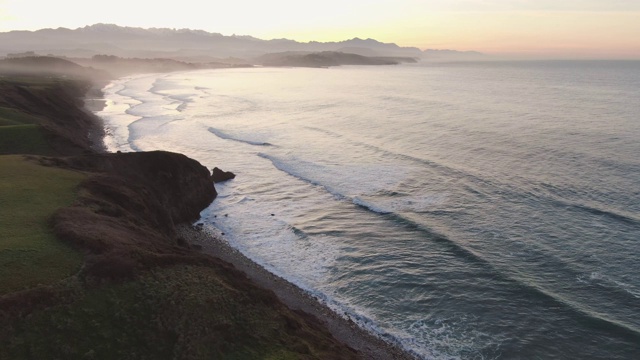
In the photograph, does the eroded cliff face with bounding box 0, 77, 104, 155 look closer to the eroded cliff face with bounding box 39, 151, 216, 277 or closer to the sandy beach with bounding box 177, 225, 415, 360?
the eroded cliff face with bounding box 39, 151, 216, 277

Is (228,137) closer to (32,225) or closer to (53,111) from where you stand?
(53,111)

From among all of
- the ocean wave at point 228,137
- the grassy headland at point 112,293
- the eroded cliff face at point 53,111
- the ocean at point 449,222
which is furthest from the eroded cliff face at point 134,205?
the ocean wave at point 228,137

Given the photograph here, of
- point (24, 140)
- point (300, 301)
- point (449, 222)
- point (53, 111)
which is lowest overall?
point (300, 301)

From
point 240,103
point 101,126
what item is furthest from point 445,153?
point 240,103

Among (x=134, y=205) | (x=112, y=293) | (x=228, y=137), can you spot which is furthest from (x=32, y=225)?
(x=228, y=137)

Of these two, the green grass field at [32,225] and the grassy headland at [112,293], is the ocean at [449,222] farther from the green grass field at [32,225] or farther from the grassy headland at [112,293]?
the green grass field at [32,225]

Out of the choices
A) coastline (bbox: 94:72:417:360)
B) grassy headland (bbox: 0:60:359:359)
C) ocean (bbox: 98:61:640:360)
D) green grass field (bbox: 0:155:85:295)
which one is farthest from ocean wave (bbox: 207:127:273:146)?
grassy headland (bbox: 0:60:359:359)

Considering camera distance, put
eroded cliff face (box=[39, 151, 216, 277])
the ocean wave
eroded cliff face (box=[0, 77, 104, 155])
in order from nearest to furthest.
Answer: eroded cliff face (box=[39, 151, 216, 277]), eroded cliff face (box=[0, 77, 104, 155]), the ocean wave
